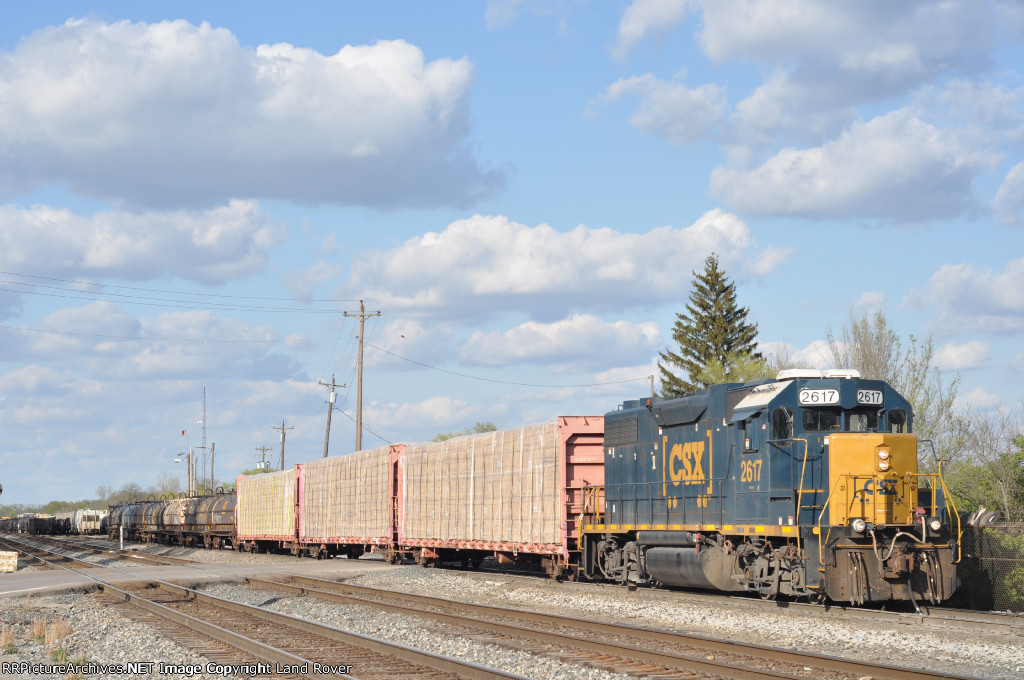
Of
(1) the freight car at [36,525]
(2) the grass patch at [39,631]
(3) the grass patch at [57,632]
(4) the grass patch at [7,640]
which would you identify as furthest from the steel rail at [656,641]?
(1) the freight car at [36,525]

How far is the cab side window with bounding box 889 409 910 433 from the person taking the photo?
15.8 m

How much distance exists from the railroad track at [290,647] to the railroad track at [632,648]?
64.5 inches

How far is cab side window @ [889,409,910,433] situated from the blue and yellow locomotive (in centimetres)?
2

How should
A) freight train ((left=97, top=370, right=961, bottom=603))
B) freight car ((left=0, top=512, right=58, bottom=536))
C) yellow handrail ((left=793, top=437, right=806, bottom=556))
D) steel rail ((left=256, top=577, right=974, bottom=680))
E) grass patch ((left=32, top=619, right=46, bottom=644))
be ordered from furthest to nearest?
freight car ((left=0, top=512, right=58, bottom=536))
yellow handrail ((left=793, top=437, right=806, bottom=556))
freight train ((left=97, top=370, right=961, bottom=603))
grass patch ((left=32, top=619, right=46, bottom=644))
steel rail ((left=256, top=577, right=974, bottom=680))

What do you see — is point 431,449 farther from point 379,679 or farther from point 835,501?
point 379,679

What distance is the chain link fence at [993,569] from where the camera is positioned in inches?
660

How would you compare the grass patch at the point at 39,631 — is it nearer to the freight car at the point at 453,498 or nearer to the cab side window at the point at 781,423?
the freight car at the point at 453,498

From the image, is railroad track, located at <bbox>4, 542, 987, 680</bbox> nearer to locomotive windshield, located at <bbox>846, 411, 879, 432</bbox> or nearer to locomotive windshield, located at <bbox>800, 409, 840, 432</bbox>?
locomotive windshield, located at <bbox>800, 409, 840, 432</bbox>

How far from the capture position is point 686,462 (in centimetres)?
1856

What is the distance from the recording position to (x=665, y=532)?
60.9 feet

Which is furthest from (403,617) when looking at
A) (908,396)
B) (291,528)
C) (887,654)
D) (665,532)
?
(291,528)

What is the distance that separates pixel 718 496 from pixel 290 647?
7720 millimetres

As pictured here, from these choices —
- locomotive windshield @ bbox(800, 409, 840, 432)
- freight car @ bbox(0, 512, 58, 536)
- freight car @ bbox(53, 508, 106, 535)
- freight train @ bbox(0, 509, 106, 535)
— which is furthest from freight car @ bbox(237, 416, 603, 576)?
freight car @ bbox(0, 512, 58, 536)

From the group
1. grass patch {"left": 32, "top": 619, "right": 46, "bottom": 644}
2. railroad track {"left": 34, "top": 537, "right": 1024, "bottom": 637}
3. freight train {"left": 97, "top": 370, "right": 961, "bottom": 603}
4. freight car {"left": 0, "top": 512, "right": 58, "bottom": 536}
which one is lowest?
freight car {"left": 0, "top": 512, "right": 58, "bottom": 536}
